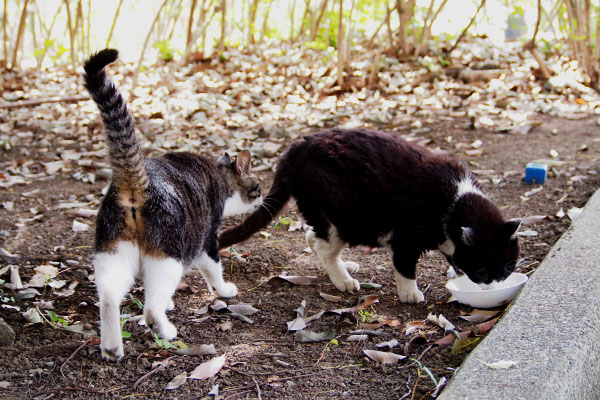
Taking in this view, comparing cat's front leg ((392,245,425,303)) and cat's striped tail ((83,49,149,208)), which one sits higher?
cat's striped tail ((83,49,149,208))

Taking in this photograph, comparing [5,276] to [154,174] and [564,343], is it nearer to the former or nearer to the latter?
[154,174]

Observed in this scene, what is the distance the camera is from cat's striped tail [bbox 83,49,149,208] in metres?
2.92

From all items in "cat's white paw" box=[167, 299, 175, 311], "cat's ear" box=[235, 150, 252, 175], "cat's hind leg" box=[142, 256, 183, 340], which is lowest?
"cat's white paw" box=[167, 299, 175, 311]

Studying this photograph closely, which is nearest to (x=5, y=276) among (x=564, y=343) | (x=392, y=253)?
(x=392, y=253)

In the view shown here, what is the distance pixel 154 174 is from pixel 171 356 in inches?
37.4

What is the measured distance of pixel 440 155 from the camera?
162 inches

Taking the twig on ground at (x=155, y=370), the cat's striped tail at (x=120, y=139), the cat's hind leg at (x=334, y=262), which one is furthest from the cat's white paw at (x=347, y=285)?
the cat's striped tail at (x=120, y=139)

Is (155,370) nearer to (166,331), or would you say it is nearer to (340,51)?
(166,331)

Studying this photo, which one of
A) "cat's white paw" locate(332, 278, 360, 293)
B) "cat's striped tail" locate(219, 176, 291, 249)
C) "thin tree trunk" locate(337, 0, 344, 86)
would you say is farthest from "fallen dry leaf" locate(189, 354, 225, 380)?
"thin tree trunk" locate(337, 0, 344, 86)

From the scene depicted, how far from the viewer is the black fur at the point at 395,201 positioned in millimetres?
3664

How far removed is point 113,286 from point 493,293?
2.05 m

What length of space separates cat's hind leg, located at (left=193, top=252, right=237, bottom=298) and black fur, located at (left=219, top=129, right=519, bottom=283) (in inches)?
26.4

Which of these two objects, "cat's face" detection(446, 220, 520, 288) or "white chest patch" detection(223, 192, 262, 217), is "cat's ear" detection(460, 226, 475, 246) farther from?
"white chest patch" detection(223, 192, 262, 217)

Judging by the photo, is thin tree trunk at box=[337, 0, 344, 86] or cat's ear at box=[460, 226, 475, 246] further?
thin tree trunk at box=[337, 0, 344, 86]
